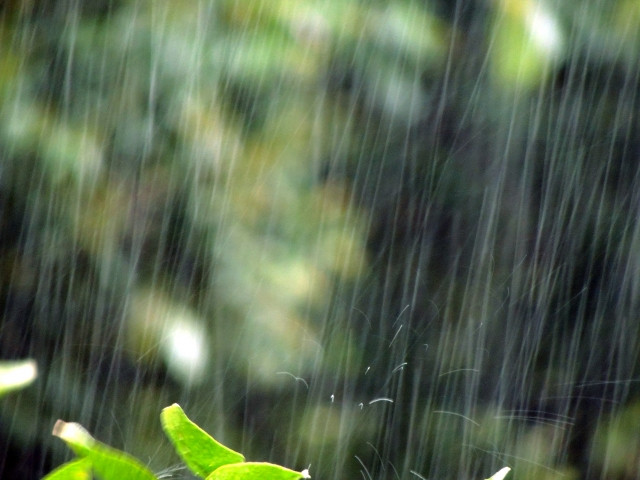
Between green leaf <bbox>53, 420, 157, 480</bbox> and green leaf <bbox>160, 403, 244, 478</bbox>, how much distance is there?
0.03m

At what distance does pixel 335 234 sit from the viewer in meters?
1.59

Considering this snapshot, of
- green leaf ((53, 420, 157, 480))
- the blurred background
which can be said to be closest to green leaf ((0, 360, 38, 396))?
green leaf ((53, 420, 157, 480))

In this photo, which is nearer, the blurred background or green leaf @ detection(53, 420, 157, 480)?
green leaf @ detection(53, 420, 157, 480)

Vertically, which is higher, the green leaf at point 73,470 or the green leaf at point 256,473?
the green leaf at point 256,473

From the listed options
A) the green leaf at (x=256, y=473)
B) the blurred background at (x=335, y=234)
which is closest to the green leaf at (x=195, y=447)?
the green leaf at (x=256, y=473)

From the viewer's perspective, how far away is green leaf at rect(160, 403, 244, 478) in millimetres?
450

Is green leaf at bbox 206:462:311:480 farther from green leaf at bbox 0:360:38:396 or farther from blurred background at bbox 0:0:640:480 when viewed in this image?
blurred background at bbox 0:0:640:480

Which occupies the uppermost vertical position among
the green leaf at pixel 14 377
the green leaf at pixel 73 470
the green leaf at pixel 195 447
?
the green leaf at pixel 14 377

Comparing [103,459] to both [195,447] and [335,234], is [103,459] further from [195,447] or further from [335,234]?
[335,234]

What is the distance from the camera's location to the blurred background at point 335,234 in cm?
143

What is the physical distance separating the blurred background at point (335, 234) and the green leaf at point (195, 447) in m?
0.95

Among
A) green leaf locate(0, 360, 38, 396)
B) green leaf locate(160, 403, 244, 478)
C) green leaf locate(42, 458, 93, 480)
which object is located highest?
green leaf locate(0, 360, 38, 396)

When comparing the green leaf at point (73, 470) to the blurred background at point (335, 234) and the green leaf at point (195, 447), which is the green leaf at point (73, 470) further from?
the blurred background at point (335, 234)

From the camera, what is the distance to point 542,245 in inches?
74.1
